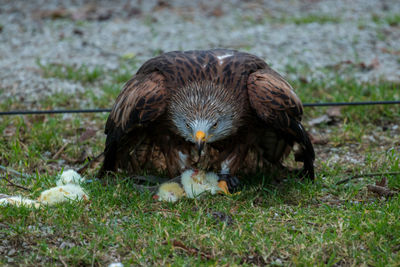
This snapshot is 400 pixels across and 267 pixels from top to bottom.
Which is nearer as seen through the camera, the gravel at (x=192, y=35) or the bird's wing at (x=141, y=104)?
the bird's wing at (x=141, y=104)

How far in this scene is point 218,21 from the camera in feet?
34.1

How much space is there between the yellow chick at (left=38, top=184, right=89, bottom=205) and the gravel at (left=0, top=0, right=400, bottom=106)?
2.63 m

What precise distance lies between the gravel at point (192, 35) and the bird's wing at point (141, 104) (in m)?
2.42

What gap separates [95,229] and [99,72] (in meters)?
3.98

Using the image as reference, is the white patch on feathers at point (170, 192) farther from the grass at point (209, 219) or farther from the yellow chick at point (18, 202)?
the yellow chick at point (18, 202)

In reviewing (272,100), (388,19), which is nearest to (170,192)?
(272,100)

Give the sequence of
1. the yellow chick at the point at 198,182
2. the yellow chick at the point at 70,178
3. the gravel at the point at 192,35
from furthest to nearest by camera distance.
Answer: the gravel at the point at 192,35
the yellow chick at the point at 70,178
the yellow chick at the point at 198,182

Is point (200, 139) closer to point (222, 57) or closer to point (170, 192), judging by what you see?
point (170, 192)

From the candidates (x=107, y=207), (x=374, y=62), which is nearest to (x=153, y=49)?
(x=374, y=62)

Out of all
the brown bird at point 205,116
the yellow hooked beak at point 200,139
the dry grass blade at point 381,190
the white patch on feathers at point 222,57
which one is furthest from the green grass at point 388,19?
the yellow hooked beak at point 200,139

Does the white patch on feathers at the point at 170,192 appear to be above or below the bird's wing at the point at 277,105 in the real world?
below

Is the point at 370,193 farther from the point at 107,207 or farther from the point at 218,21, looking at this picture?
the point at 218,21

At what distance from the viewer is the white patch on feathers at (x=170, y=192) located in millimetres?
4277

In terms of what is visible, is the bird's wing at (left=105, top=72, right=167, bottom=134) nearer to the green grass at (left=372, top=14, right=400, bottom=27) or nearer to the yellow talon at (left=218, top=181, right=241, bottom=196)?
the yellow talon at (left=218, top=181, right=241, bottom=196)
